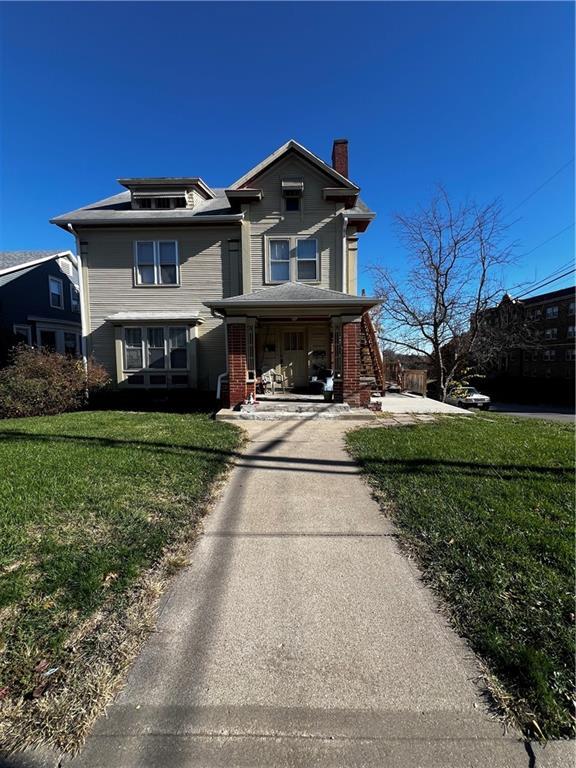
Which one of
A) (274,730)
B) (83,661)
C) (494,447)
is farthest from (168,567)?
(494,447)

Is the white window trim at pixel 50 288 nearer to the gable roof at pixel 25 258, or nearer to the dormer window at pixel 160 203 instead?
the gable roof at pixel 25 258

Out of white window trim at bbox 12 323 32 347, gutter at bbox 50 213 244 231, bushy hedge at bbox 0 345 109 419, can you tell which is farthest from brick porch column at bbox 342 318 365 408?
white window trim at bbox 12 323 32 347

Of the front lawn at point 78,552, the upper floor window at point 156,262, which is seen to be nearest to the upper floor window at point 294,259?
the upper floor window at point 156,262

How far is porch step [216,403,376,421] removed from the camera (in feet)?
32.0

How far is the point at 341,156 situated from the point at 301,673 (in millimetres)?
16272

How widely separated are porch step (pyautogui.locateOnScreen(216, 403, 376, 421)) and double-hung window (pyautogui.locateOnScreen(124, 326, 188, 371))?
178 inches

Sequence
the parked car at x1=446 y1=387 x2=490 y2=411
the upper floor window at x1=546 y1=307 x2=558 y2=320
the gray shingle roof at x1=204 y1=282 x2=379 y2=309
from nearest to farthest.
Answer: the gray shingle roof at x1=204 y1=282 x2=379 y2=309 → the parked car at x1=446 y1=387 x2=490 y2=411 → the upper floor window at x1=546 y1=307 x2=558 y2=320

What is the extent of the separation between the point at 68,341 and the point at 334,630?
2437 cm

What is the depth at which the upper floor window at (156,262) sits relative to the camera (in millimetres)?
13812

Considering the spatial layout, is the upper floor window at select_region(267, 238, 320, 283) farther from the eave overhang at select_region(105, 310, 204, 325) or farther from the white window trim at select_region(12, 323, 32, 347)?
the white window trim at select_region(12, 323, 32, 347)

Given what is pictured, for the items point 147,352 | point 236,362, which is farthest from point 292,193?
point 147,352

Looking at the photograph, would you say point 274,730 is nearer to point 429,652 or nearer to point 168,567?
point 429,652

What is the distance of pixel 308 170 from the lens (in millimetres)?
13266

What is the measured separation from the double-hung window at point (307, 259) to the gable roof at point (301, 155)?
7.01ft
